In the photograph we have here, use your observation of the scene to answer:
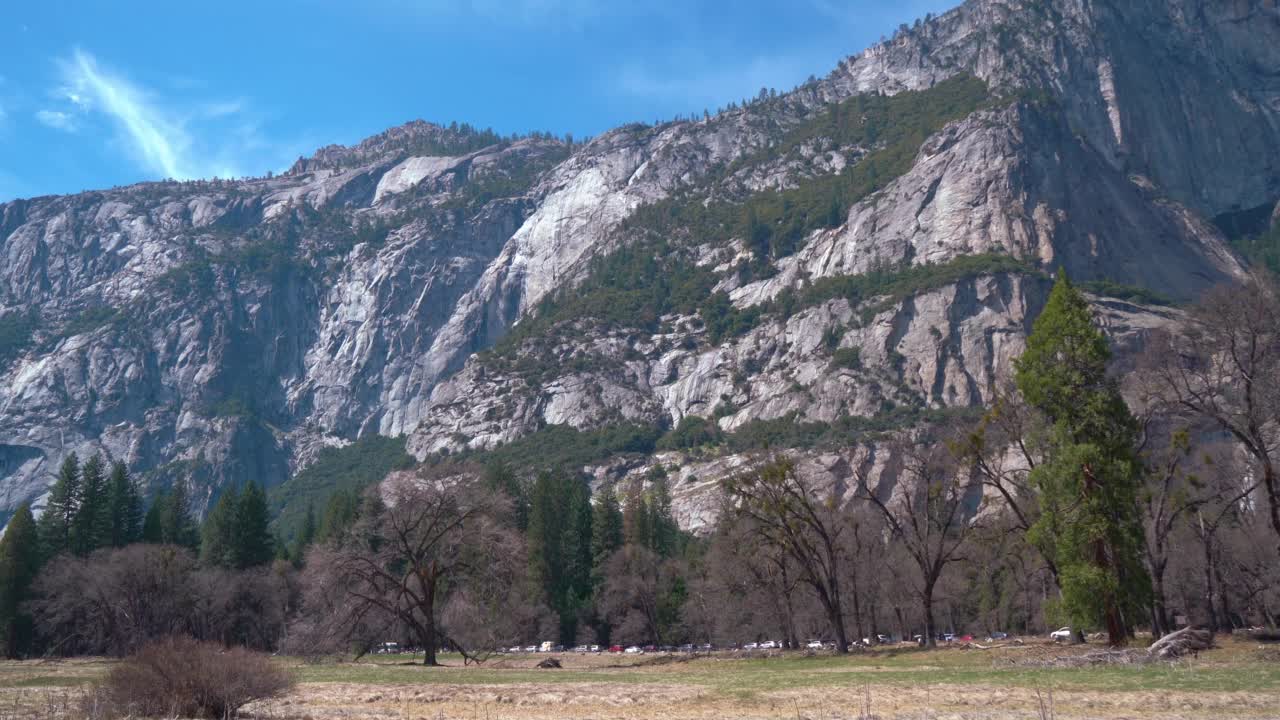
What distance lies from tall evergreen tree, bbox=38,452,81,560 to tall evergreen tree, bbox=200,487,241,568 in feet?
36.3

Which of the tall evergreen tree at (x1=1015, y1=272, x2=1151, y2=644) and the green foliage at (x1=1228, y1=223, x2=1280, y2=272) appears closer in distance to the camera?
the tall evergreen tree at (x1=1015, y1=272, x2=1151, y2=644)

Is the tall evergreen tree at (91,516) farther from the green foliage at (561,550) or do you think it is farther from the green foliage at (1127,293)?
the green foliage at (1127,293)

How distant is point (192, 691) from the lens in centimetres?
2002

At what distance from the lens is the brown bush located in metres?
19.8

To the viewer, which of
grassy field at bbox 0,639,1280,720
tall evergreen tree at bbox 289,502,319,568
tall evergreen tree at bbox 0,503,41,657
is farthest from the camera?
tall evergreen tree at bbox 289,502,319,568

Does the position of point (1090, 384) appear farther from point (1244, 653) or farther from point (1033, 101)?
point (1033, 101)

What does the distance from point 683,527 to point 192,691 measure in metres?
110

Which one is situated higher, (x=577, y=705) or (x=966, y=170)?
(x=966, y=170)

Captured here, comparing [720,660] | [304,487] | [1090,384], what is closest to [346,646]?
[720,660]

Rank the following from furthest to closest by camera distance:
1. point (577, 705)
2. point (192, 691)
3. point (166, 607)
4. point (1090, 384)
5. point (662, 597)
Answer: point (662, 597) → point (166, 607) → point (1090, 384) → point (577, 705) → point (192, 691)

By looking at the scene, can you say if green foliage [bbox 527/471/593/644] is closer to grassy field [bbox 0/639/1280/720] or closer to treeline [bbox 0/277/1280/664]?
treeline [bbox 0/277/1280/664]

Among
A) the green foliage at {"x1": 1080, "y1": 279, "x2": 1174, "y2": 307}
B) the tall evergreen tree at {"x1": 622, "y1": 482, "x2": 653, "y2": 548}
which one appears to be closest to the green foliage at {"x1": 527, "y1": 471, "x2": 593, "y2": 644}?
the tall evergreen tree at {"x1": 622, "y1": 482, "x2": 653, "y2": 548}

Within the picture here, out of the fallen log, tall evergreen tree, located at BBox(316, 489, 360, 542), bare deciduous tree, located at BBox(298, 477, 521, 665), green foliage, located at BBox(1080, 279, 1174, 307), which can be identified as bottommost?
the fallen log

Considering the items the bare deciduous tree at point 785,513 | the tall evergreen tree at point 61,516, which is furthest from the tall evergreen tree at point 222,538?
the bare deciduous tree at point 785,513
